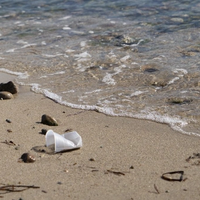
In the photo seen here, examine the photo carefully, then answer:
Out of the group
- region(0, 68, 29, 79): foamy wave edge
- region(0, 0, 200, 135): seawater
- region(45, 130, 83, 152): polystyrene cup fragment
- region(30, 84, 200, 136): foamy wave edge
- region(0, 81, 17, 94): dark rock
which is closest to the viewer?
region(45, 130, 83, 152): polystyrene cup fragment

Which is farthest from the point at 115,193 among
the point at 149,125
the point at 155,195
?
the point at 149,125

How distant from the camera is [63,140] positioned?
3809 mm

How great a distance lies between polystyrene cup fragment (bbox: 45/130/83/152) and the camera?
3.80 meters

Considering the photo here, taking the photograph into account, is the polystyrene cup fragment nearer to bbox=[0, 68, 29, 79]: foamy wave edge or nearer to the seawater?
the seawater

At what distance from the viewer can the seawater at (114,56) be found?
512 centimetres

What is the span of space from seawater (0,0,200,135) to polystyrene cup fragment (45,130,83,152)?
97cm

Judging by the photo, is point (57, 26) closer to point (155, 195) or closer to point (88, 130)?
point (88, 130)

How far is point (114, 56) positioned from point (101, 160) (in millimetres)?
3436

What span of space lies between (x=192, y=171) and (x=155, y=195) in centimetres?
51

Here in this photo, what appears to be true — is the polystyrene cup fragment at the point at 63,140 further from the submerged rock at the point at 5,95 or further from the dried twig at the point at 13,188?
the submerged rock at the point at 5,95

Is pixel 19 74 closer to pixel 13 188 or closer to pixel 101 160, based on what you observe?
pixel 101 160

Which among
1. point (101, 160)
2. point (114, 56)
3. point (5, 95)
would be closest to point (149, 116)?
point (101, 160)

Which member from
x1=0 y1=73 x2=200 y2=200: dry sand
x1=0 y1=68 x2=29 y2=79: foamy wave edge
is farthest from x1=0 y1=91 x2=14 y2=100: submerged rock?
x1=0 y1=68 x2=29 y2=79: foamy wave edge

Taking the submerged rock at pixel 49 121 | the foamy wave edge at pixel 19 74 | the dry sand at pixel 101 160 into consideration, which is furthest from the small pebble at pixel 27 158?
the foamy wave edge at pixel 19 74
